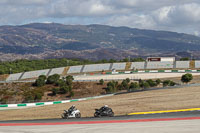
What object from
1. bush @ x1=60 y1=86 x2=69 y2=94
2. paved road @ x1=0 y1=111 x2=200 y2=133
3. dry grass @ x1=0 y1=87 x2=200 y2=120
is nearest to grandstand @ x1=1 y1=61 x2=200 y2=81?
bush @ x1=60 y1=86 x2=69 y2=94

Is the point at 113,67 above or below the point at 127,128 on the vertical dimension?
above

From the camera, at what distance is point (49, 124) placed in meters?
30.7

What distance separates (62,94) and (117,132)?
67578 mm

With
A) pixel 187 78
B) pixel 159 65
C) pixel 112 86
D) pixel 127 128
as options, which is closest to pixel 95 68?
pixel 159 65

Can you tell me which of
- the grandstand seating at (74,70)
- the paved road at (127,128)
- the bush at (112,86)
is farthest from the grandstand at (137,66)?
the paved road at (127,128)

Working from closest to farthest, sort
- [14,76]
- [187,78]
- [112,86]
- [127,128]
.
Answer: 1. [127,128]
2. [187,78]
3. [112,86]
4. [14,76]

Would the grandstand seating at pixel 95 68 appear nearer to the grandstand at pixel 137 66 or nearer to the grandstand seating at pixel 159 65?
the grandstand at pixel 137 66

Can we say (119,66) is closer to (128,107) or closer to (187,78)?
(187,78)

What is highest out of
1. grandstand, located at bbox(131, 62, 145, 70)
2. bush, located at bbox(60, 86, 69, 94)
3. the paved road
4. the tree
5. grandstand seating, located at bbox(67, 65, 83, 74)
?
grandstand, located at bbox(131, 62, 145, 70)

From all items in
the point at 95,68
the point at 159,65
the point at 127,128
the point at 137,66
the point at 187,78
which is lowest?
the point at 127,128

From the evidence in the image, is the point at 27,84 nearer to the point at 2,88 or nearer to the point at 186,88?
the point at 2,88

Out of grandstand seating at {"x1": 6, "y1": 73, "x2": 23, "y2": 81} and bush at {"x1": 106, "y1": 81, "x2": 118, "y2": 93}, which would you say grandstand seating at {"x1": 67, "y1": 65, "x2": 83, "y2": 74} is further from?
bush at {"x1": 106, "y1": 81, "x2": 118, "y2": 93}

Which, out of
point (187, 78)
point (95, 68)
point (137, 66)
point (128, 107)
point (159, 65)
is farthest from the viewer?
point (95, 68)

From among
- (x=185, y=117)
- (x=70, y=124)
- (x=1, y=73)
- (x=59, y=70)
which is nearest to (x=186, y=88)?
(x=185, y=117)
